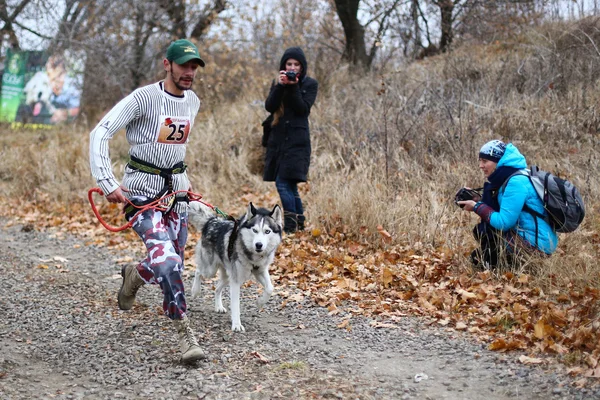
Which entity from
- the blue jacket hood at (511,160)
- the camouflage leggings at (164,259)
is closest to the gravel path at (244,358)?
the camouflage leggings at (164,259)

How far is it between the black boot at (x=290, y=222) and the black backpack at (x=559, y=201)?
2905 millimetres

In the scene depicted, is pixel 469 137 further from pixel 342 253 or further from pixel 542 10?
pixel 542 10

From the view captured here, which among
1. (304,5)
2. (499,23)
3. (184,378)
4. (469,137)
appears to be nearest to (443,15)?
(499,23)

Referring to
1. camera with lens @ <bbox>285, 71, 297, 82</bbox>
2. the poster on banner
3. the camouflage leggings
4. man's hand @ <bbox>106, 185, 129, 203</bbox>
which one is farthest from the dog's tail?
the poster on banner

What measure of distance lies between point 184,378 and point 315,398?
0.87 meters

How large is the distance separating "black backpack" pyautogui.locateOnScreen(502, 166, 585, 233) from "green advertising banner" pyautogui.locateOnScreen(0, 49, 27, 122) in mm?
16868

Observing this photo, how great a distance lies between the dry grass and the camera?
707cm

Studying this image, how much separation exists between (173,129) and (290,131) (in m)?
3.15

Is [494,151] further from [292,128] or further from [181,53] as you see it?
[181,53]

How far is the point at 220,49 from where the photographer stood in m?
15.6

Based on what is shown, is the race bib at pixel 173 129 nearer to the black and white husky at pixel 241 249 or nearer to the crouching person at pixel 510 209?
the black and white husky at pixel 241 249

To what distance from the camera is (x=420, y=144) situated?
9.25 m

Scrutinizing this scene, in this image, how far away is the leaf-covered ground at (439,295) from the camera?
4.11 metres

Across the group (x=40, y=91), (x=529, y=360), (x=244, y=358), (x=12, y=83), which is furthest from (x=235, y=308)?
(x=12, y=83)
